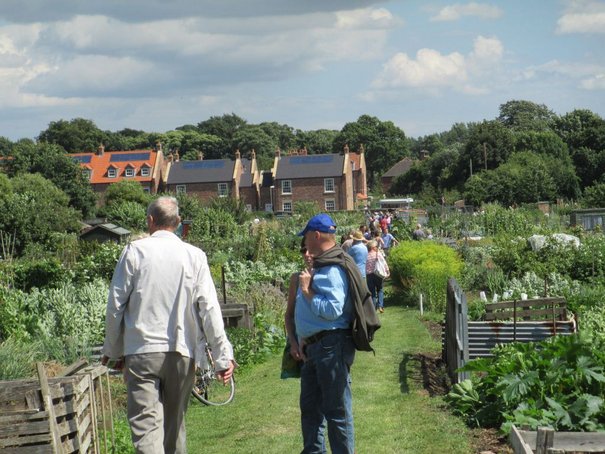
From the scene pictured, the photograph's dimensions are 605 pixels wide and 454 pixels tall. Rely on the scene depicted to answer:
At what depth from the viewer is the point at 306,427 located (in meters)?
6.60

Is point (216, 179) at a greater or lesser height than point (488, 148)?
lesser

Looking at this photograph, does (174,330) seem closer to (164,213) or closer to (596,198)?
(164,213)

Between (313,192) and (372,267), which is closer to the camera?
(372,267)

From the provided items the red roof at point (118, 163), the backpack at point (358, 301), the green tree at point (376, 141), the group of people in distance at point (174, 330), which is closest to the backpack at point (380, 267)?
the backpack at point (358, 301)

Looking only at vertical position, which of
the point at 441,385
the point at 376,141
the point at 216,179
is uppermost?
the point at 376,141

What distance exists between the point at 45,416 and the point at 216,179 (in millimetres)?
82998

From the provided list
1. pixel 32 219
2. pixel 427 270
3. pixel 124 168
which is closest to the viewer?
pixel 427 270

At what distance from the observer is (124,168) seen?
3585 inches

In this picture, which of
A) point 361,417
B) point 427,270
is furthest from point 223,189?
point 361,417

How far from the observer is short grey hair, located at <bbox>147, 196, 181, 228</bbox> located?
20.1 feet

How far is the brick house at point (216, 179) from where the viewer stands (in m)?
88.4

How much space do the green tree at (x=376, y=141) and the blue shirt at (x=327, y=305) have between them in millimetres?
113803

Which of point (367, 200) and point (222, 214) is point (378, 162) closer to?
point (367, 200)

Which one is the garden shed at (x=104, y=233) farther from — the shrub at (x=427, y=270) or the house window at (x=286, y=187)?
the house window at (x=286, y=187)
